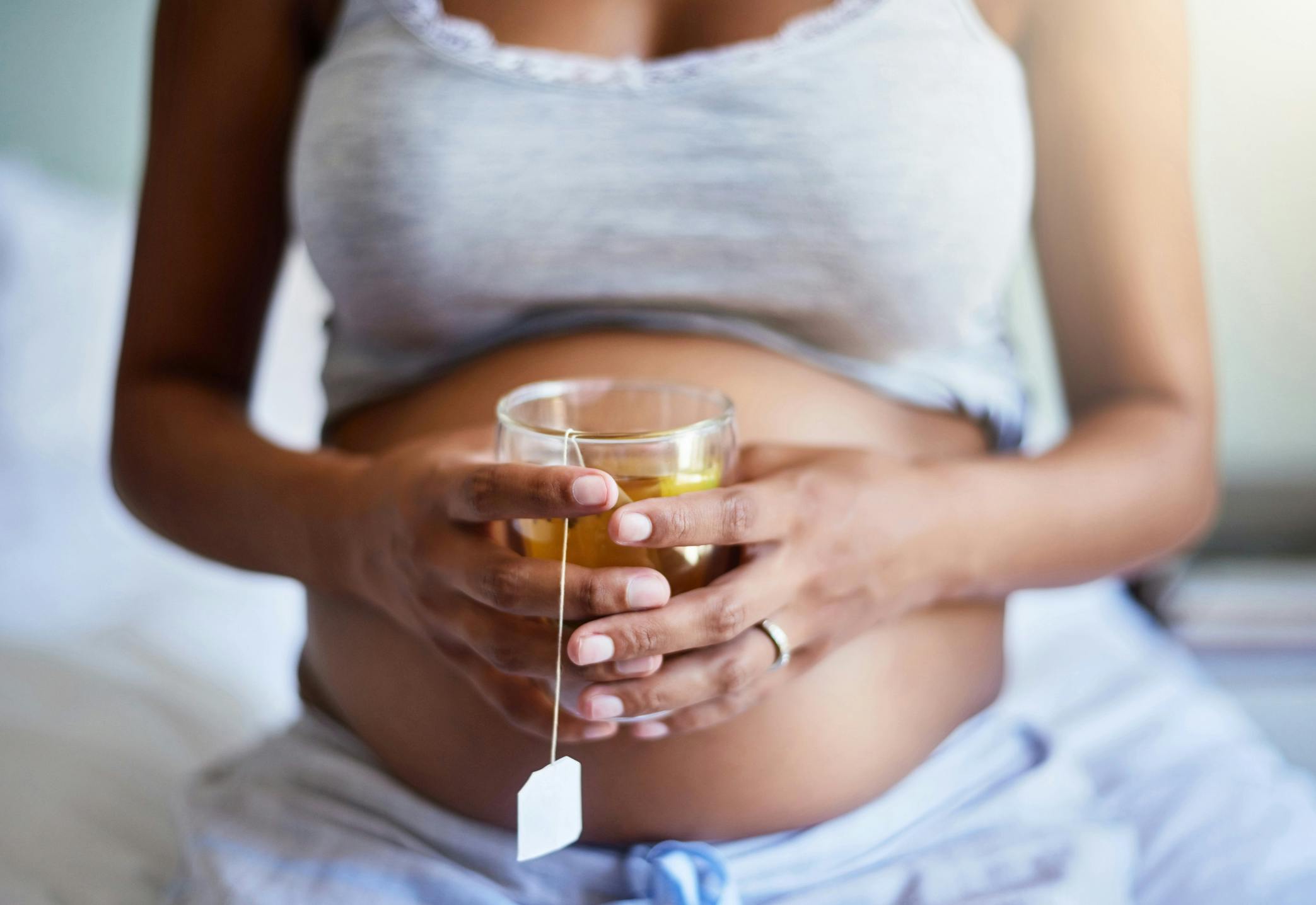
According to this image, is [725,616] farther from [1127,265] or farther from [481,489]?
[1127,265]

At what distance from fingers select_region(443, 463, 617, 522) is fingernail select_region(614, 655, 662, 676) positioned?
76 mm

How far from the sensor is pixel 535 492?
1.42 feet

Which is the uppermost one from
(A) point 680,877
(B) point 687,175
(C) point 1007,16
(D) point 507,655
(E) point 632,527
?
(C) point 1007,16

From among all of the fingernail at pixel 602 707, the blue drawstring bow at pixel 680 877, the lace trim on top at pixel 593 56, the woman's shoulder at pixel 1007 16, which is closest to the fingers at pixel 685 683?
the fingernail at pixel 602 707

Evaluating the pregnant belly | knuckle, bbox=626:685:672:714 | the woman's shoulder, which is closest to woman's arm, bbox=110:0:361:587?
the pregnant belly

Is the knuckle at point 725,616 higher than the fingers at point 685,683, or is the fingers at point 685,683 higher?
the knuckle at point 725,616

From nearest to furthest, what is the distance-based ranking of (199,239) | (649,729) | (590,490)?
(590,490) → (649,729) → (199,239)

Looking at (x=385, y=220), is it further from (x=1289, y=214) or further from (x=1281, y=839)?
(x=1289, y=214)

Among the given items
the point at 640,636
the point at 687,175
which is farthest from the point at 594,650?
the point at 687,175

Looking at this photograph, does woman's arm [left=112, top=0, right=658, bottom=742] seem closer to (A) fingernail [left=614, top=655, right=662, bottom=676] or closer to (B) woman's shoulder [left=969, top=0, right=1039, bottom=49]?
(A) fingernail [left=614, top=655, right=662, bottom=676]

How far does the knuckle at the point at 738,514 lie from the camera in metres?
0.46

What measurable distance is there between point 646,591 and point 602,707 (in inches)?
2.8

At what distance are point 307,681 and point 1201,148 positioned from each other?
120cm

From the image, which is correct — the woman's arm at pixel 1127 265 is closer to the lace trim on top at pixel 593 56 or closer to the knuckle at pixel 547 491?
the lace trim on top at pixel 593 56
